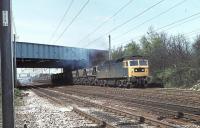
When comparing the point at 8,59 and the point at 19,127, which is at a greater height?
the point at 8,59

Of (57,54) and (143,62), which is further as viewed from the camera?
(57,54)

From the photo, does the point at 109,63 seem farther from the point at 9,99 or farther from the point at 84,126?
the point at 9,99

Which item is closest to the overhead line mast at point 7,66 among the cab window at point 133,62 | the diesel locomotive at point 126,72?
the diesel locomotive at point 126,72

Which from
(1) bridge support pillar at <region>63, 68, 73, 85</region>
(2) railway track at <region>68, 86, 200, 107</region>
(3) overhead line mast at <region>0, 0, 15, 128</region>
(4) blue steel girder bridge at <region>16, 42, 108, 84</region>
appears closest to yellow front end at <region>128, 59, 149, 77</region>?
(2) railway track at <region>68, 86, 200, 107</region>

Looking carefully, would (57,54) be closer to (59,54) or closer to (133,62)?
(59,54)

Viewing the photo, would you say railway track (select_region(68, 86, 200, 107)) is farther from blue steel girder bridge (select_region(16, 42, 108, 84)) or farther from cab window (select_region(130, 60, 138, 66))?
blue steel girder bridge (select_region(16, 42, 108, 84))

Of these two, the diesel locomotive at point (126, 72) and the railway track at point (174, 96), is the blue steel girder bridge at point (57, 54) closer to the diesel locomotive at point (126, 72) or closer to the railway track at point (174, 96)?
the diesel locomotive at point (126, 72)

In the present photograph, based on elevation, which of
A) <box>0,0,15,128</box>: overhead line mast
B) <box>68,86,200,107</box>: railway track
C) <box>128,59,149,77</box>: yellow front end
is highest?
<box>128,59,149,77</box>: yellow front end

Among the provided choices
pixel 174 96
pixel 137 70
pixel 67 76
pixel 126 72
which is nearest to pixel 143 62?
pixel 137 70

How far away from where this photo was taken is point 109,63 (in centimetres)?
4488

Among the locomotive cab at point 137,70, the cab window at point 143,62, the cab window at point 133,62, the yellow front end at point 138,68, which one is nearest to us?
the locomotive cab at point 137,70

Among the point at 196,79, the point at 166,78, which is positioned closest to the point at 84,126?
the point at 196,79

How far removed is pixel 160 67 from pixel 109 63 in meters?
A: 9.07

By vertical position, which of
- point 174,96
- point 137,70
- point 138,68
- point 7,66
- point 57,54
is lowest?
point 174,96
